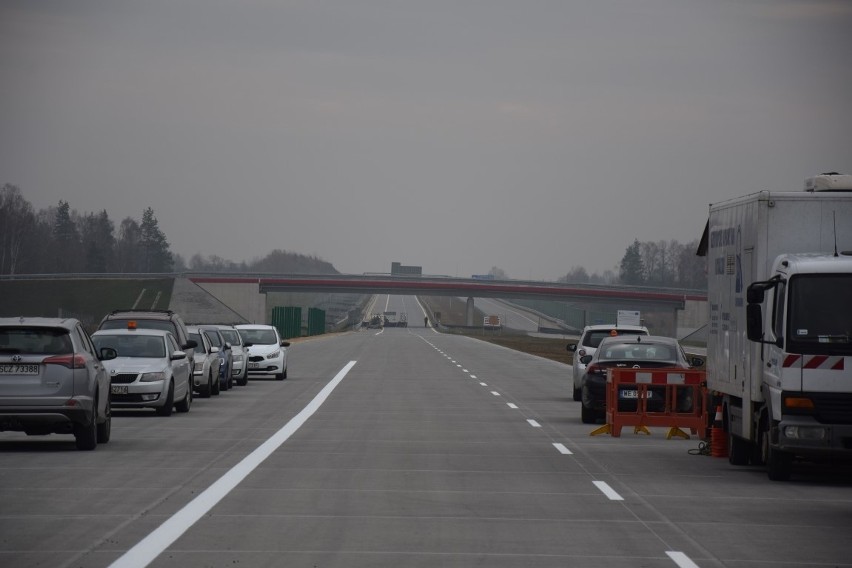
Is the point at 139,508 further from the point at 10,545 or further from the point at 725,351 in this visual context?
the point at 725,351

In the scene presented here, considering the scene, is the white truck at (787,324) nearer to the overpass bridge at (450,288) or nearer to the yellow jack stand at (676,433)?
the yellow jack stand at (676,433)

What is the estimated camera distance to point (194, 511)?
1226 centimetres

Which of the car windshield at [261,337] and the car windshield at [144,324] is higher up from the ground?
the car windshield at [144,324]

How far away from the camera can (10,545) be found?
1023cm

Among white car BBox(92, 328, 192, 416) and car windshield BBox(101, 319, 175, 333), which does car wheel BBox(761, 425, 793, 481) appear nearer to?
white car BBox(92, 328, 192, 416)

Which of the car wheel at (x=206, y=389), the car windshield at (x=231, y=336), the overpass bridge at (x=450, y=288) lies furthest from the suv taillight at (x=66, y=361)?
the overpass bridge at (x=450, y=288)

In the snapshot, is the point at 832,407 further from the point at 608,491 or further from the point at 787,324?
the point at 608,491

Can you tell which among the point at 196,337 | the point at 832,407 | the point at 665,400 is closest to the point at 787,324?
the point at 832,407

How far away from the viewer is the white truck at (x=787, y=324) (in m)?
15.1

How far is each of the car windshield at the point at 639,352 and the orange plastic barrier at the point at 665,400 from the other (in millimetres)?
2333

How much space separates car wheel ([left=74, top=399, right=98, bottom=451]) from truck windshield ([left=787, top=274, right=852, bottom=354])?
8765mm

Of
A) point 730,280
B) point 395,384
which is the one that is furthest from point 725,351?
point 395,384

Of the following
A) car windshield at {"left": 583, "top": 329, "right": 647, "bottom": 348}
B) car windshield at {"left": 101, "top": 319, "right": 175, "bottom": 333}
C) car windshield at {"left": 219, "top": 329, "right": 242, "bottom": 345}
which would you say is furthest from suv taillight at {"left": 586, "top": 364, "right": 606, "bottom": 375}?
car windshield at {"left": 219, "top": 329, "right": 242, "bottom": 345}

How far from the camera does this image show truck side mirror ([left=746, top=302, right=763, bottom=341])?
14961mm
